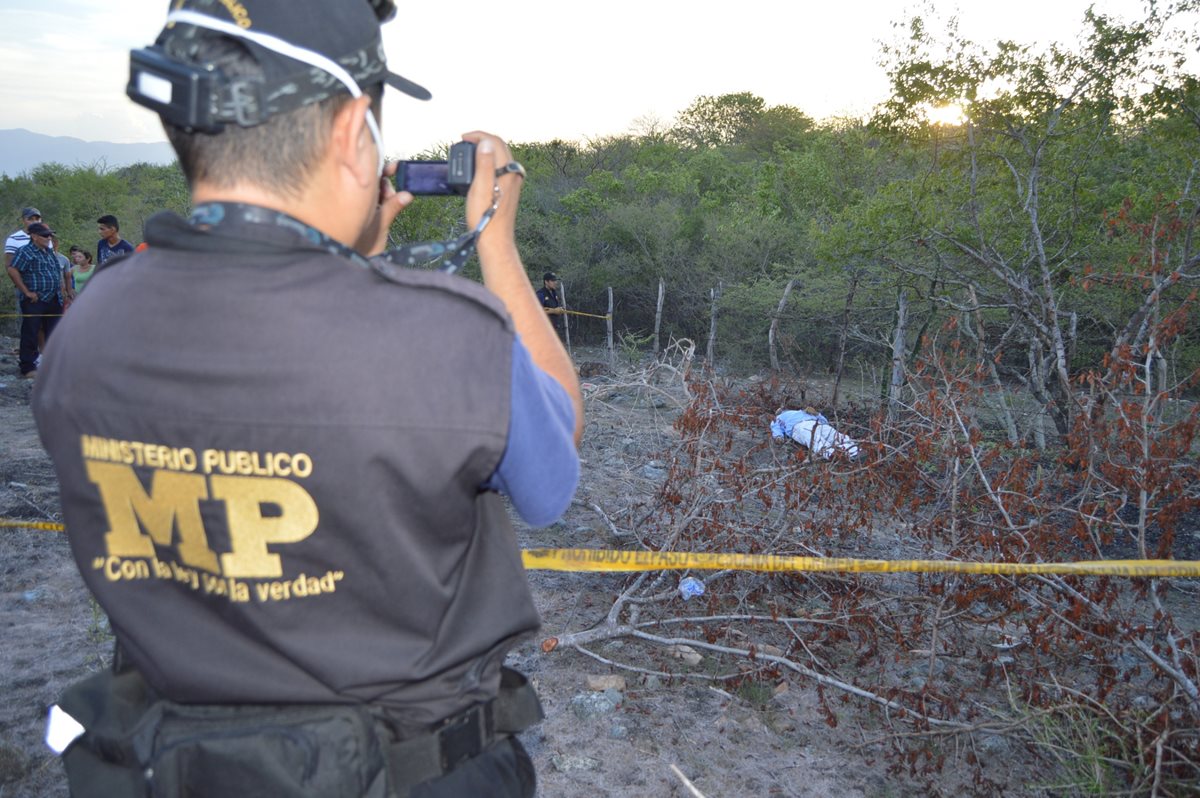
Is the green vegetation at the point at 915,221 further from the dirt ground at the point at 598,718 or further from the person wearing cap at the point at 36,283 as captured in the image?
the person wearing cap at the point at 36,283

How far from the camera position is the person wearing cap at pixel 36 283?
9.55m

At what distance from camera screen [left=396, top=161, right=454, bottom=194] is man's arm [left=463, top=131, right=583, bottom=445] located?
128 mm

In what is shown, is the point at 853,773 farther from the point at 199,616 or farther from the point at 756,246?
the point at 756,246

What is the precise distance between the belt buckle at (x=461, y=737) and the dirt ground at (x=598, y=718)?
1.64 meters

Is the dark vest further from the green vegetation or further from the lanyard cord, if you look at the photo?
the green vegetation

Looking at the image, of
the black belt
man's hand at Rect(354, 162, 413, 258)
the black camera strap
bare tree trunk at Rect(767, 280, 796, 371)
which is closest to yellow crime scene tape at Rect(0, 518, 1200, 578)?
the black belt

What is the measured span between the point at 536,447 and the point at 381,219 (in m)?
0.49

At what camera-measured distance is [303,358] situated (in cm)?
102

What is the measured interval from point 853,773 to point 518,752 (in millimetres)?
2384

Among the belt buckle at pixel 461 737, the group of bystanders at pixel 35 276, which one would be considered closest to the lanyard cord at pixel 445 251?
the belt buckle at pixel 461 737

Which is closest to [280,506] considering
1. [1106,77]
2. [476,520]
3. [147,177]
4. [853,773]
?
[476,520]

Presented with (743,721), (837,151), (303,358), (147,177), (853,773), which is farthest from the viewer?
(147,177)

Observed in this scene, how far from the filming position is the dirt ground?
10.2 ft

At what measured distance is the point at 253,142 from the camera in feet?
3.60
